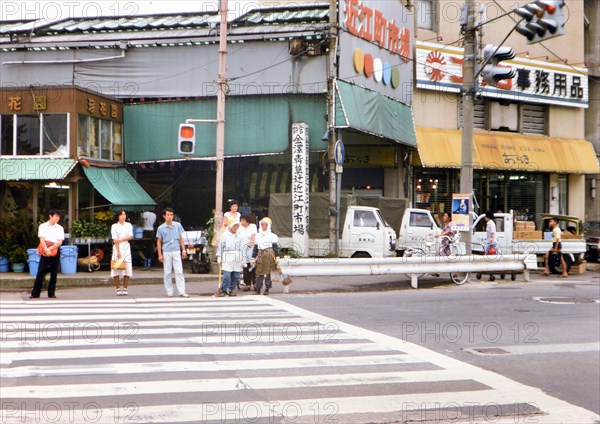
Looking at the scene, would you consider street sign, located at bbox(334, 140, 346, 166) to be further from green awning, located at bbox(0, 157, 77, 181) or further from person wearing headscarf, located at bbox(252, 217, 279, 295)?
green awning, located at bbox(0, 157, 77, 181)

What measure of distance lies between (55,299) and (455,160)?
19.2 m

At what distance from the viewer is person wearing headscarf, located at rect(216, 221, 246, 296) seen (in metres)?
15.8


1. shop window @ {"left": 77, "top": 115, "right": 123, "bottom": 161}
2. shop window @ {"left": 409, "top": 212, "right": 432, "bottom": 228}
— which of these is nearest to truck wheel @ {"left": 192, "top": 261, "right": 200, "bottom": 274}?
shop window @ {"left": 77, "top": 115, "right": 123, "bottom": 161}

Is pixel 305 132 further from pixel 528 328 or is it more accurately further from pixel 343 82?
pixel 528 328

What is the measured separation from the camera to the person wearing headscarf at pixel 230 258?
15.8 metres

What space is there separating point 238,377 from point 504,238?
691 inches

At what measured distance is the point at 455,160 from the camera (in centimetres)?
2983

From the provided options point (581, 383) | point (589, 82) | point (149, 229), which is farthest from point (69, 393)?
point (589, 82)

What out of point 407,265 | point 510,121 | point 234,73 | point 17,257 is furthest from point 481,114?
point 17,257

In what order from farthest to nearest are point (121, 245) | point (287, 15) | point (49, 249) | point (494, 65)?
point (287, 15) → point (494, 65) → point (121, 245) → point (49, 249)

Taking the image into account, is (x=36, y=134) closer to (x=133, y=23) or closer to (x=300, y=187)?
(x=133, y=23)

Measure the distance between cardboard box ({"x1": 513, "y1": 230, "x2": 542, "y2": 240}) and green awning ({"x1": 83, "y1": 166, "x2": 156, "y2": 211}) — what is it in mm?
12249

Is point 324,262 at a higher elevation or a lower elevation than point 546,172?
lower

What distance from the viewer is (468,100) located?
63.3ft
